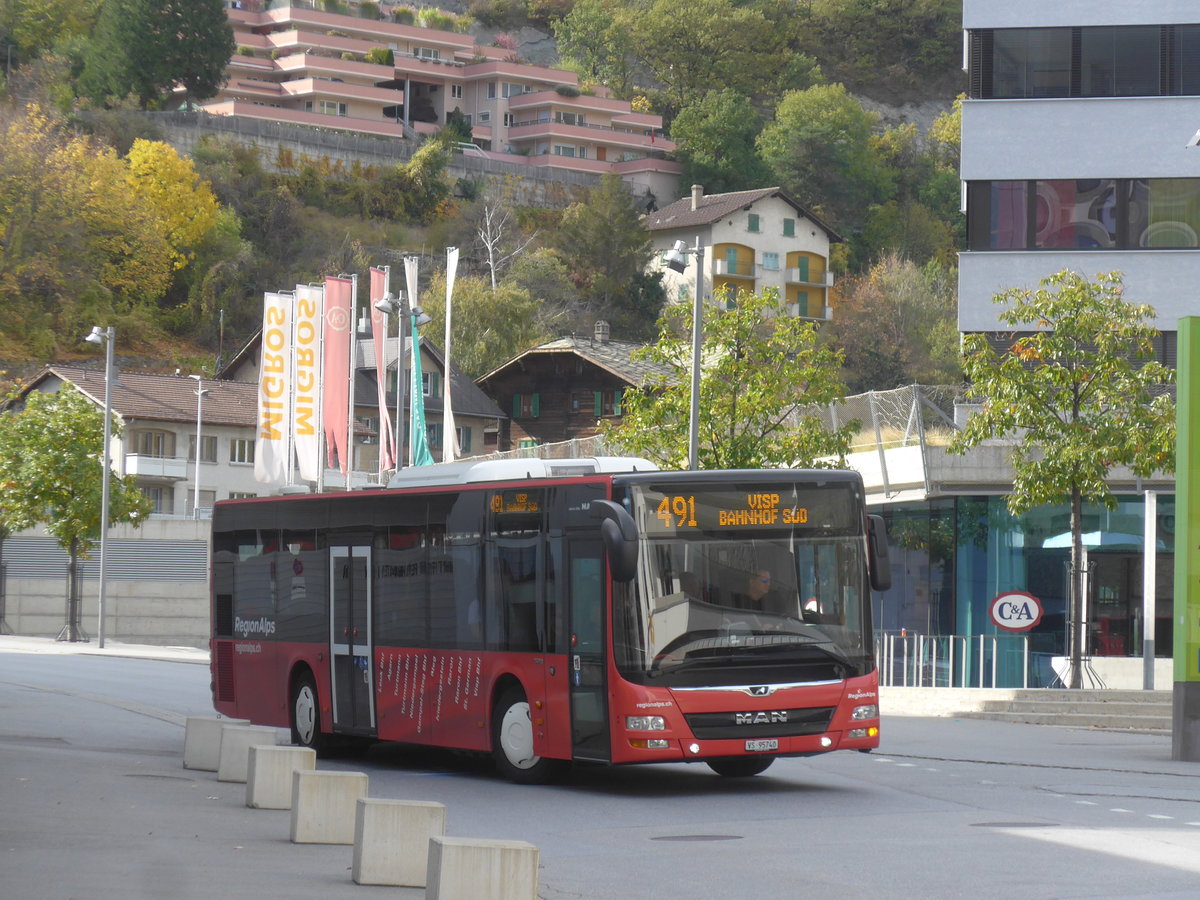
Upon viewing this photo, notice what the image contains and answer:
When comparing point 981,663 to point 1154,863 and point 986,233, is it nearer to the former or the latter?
point 986,233

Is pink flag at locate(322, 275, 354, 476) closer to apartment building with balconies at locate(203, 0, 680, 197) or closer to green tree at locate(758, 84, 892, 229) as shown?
apartment building with balconies at locate(203, 0, 680, 197)

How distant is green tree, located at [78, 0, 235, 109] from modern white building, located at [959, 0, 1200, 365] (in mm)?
85280

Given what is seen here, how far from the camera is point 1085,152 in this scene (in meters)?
38.8

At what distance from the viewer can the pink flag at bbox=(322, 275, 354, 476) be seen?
45.3m

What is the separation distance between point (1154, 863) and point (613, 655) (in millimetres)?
5171

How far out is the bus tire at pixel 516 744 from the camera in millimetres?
16875

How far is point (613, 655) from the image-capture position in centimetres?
1574

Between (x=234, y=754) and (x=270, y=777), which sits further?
(x=234, y=754)

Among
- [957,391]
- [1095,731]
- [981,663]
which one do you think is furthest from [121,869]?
[957,391]

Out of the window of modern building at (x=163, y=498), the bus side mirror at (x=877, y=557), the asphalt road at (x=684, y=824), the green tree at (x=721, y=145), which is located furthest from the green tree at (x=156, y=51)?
the bus side mirror at (x=877, y=557)

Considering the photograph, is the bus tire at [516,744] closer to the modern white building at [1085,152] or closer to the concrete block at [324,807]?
the concrete block at [324,807]

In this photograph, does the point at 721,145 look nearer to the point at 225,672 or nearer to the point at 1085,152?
the point at 1085,152

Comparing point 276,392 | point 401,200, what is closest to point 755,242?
point 401,200

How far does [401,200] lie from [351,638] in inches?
3991
